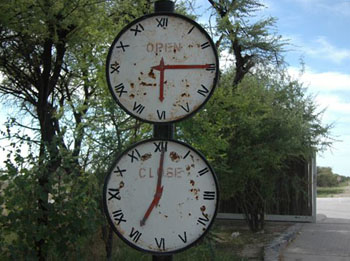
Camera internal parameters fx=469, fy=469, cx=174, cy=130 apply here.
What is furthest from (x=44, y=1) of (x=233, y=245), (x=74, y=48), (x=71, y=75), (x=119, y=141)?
(x=233, y=245)

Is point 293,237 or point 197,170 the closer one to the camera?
point 197,170

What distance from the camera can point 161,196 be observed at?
2059 mm

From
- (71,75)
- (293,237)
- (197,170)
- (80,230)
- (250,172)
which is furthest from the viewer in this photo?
(71,75)

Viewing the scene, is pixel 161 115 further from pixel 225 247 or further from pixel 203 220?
pixel 225 247

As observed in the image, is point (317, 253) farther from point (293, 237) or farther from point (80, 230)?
point (80, 230)

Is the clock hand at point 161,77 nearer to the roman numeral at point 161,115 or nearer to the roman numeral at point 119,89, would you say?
the roman numeral at point 161,115

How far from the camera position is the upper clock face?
7.13 feet

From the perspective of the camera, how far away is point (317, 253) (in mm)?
9250

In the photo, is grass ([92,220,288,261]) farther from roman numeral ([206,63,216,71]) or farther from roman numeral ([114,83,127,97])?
roman numeral ([206,63,216,71])

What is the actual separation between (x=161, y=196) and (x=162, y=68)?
595 millimetres

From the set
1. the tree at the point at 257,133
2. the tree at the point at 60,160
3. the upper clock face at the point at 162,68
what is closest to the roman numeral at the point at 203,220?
the upper clock face at the point at 162,68

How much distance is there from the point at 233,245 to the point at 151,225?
864 cm

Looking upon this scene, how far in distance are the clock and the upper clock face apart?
0.19 metres

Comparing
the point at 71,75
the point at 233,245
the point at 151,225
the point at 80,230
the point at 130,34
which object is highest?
the point at 71,75
